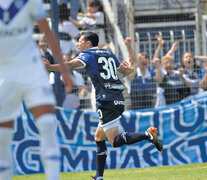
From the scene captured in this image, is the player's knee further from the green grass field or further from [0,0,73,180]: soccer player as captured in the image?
the green grass field

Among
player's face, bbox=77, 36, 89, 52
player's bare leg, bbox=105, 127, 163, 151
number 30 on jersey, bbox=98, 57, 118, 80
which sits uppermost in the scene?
player's face, bbox=77, 36, 89, 52

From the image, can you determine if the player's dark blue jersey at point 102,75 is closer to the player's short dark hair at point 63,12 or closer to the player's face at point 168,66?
the player's face at point 168,66

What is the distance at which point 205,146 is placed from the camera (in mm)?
10320

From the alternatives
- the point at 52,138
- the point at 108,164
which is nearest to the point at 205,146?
the point at 108,164

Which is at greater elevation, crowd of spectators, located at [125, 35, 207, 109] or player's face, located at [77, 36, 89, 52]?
player's face, located at [77, 36, 89, 52]

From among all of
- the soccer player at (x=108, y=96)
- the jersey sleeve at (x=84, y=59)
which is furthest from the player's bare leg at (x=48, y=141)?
the soccer player at (x=108, y=96)

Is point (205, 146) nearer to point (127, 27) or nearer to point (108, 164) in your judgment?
point (108, 164)

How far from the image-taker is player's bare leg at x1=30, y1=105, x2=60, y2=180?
4.00 meters

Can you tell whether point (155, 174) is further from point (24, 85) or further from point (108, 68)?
point (24, 85)

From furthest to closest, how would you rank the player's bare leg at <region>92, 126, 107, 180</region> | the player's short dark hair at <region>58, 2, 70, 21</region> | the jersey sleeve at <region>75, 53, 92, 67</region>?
1. the player's short dark hair at <region>58, 2, 70, 21</region>
2. the player's bare leg at <region>92, 126, 107, 180</region>
3. the jersey sleeve at <region>75, 53, 92, 67</region>

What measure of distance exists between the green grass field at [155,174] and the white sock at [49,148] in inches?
155

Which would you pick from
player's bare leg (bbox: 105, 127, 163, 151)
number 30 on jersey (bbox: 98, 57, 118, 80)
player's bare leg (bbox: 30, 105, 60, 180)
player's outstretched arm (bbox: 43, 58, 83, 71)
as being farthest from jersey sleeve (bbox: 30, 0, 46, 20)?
player's bare leg (bbox: 105, 127, 163, 151)

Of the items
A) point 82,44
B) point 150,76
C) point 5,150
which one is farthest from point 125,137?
point 150,76

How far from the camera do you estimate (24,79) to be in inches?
162
